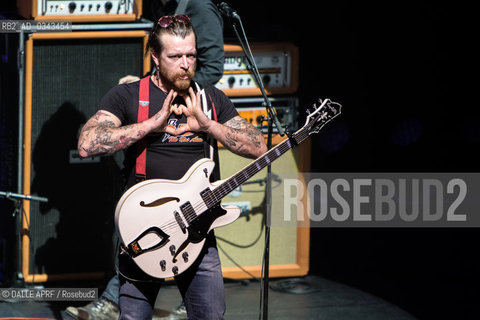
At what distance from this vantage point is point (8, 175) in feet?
16.0

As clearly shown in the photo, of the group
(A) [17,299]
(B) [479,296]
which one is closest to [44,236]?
(A) [17,299]

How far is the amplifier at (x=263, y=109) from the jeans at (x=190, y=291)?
2.38m

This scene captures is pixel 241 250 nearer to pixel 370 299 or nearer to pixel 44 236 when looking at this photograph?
pixel 370 299

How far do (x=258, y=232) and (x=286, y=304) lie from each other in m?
0.66

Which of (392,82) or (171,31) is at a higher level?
(392,82)

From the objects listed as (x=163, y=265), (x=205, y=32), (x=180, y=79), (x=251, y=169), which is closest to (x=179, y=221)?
(x=163, y=265)

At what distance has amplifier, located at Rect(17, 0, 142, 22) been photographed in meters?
4.58

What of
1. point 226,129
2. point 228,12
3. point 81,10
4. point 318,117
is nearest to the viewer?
point 226,129

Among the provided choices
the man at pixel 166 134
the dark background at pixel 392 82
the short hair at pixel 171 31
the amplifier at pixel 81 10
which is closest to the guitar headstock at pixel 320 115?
the man at pixel 166 134

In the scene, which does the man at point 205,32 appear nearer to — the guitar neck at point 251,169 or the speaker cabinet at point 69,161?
the speaker cabinet at point 69,161

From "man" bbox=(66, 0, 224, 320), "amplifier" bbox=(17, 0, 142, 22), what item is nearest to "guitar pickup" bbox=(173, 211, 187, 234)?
"man" bbox=(66, 0, 224, 320)

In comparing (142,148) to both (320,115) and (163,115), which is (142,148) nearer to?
(163,115)

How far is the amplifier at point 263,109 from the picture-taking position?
17.0 feet

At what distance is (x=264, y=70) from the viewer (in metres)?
5.20
